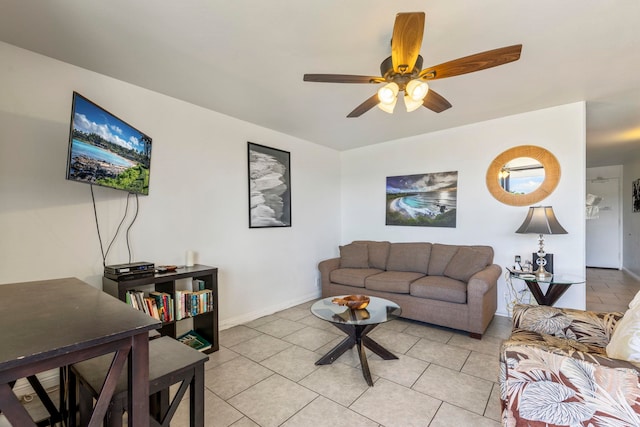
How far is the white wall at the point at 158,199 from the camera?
79.0 inches

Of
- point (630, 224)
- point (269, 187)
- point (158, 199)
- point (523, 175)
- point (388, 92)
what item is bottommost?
point (630, 224)

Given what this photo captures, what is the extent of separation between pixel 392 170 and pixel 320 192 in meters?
1.21

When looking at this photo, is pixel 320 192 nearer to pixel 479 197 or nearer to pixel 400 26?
pixel 479 197

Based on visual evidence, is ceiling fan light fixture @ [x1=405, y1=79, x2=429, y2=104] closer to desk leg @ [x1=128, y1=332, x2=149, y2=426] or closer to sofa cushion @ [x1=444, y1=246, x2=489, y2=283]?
desk leg @ [x1=128, y1=332, x2=149, y2=426]

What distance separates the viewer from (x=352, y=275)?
150 inches

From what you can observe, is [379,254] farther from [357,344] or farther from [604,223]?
[604,223]

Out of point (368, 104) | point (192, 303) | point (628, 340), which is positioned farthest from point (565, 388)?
point (192, 303)

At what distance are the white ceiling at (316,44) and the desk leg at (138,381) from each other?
177 centimetres

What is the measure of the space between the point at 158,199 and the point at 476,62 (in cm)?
280

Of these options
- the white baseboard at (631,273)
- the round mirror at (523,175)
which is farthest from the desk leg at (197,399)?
the white baseboard at (631,273)

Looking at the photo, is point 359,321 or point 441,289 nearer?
point 359,321

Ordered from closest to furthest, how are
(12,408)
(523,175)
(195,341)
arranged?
(12,408)
(195,341)
(523,175)

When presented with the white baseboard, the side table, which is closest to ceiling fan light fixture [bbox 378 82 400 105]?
the side table

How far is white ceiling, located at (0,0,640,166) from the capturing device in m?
1.66
